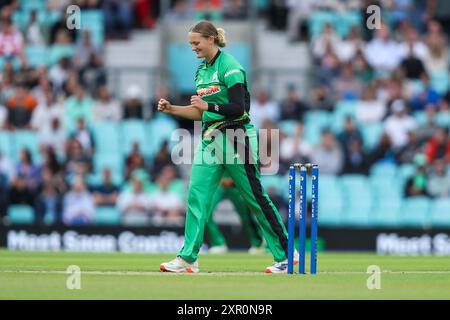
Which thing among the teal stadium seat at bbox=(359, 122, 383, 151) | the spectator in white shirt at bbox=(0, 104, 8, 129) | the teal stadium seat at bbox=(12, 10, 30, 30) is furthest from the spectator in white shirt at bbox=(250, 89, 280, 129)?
the teal stadium seat at bbox=(12, 10, 30, 30)

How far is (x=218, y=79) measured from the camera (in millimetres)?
11547

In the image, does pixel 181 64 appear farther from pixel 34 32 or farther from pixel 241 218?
pixel 241 218

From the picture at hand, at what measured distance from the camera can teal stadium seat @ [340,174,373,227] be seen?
21609 mm

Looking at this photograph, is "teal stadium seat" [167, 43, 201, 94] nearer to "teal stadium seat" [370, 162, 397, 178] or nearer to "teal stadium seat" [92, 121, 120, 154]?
"teal stadium seat" [92, 121, 120, 154]

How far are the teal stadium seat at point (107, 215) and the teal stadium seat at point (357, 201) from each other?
13.7 ft

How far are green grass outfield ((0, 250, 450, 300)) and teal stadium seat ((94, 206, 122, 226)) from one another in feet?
22.4

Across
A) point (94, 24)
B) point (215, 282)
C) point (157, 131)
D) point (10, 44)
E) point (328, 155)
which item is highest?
point (94, 24)

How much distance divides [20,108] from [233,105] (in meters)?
12.5

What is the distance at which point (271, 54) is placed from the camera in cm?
A: 2514

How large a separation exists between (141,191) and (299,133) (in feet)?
10.7

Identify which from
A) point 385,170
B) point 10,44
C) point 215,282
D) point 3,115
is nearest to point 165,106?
point 215,282

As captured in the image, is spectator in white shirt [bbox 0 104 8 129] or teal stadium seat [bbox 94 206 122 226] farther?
spectator in white shirt [bbox 0 104 8 129]

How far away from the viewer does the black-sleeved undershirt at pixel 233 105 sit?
37.2 ft

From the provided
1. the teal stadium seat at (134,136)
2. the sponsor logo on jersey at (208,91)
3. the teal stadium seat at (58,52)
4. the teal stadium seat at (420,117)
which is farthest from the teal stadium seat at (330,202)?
the sponsor logo on jersey at (208,91)
